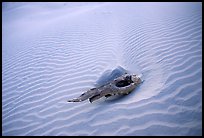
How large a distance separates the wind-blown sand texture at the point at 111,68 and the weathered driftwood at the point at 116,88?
13cm

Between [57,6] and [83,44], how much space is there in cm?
893

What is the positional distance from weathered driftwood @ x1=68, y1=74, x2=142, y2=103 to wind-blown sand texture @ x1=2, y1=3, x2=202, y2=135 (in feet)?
0.44

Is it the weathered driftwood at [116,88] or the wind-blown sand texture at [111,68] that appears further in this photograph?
the weathered driftwood at [116,88]

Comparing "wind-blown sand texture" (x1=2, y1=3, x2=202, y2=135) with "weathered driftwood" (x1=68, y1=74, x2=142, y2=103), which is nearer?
"wind-blown sand texture" (x1=2, y1=3, x2=202, y2=135)

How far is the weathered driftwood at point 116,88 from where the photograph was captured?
142 inches

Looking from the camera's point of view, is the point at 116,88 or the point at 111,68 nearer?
the point at 116,88

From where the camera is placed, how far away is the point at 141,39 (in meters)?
5.38

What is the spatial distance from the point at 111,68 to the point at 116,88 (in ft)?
3.32

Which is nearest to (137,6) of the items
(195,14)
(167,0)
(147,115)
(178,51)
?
(167,0)

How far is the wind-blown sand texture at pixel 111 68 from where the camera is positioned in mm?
3191

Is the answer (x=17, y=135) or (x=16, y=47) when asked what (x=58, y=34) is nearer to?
(x=16, y=47)

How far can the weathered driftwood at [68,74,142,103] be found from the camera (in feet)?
11.9

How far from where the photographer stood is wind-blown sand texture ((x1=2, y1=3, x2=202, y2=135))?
10.5 ft

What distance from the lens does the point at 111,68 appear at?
459 cm
